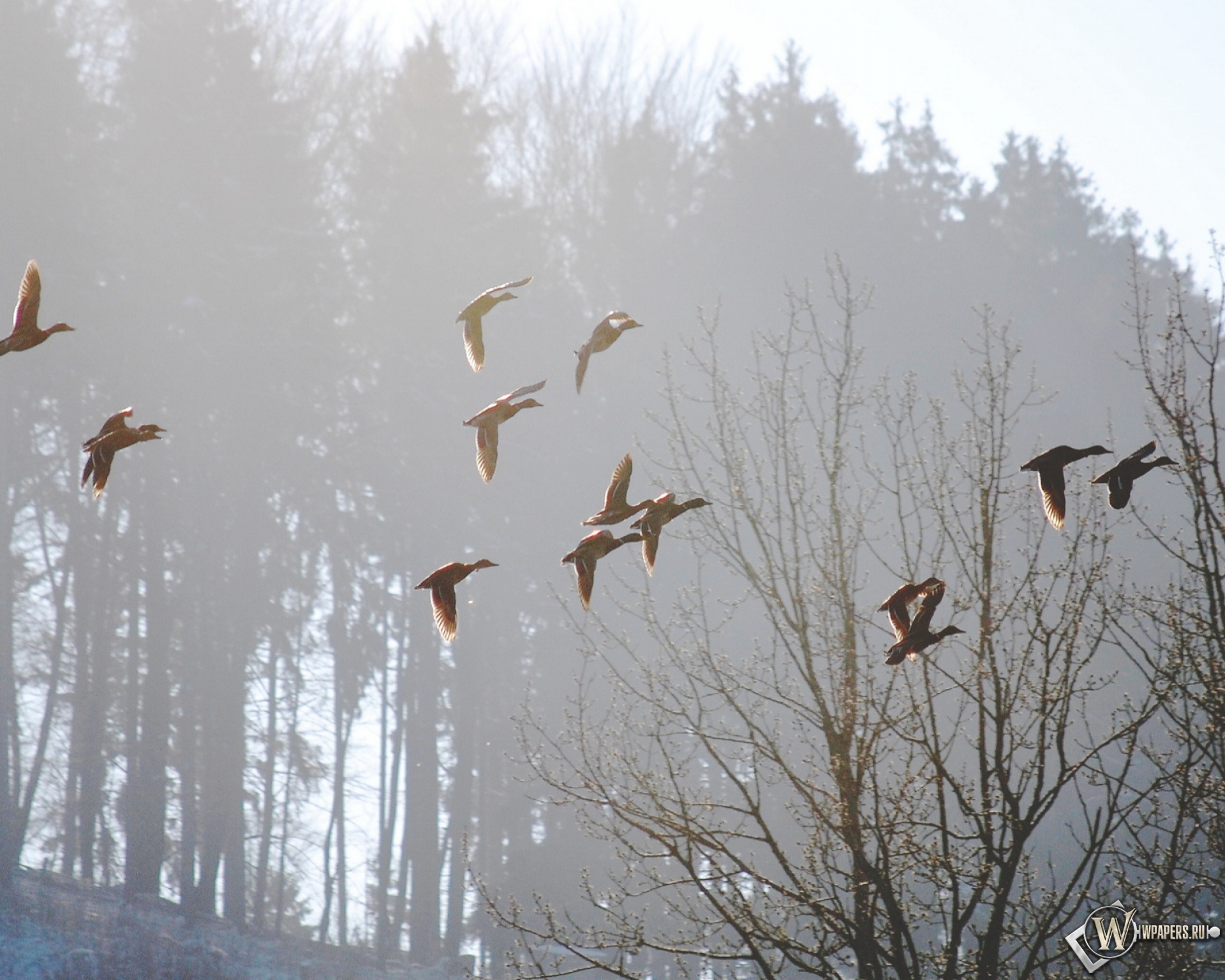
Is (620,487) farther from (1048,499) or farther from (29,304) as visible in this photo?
(29,304)

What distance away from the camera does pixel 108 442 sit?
3.28m

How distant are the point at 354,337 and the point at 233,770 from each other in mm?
8509

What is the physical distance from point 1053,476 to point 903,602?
66 cm

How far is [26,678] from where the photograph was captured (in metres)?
18.2

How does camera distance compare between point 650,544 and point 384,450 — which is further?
point 384,450

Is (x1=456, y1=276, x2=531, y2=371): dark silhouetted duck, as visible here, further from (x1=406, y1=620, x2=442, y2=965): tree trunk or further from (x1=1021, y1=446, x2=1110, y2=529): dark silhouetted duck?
(x1=406, y1=620, x2=442, y2=965): tree trunk

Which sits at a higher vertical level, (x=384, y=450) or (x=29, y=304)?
(x=384, y=450)

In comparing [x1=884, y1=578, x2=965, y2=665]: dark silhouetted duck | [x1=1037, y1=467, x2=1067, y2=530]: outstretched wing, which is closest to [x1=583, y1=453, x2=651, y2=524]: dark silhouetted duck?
[x1=884, y1=578, x2=965, y2=665]: dark silhouetted duck

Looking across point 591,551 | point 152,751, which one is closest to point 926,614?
point 591,551

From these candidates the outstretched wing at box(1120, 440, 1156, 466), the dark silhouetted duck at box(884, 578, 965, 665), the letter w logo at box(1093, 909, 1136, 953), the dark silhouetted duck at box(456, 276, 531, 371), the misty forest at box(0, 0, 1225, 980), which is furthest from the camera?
the misty forest at box(0, 0, 1225, 980)

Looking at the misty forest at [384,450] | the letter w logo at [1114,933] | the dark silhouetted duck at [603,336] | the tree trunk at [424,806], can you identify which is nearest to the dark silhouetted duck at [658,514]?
the dark silhouetted duck at [603,336]

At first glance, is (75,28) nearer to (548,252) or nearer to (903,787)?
(548,252)

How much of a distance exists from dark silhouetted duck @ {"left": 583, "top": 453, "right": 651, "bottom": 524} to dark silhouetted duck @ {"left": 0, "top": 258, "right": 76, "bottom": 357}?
1504 millimetres

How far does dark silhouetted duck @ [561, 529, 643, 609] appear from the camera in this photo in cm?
327
